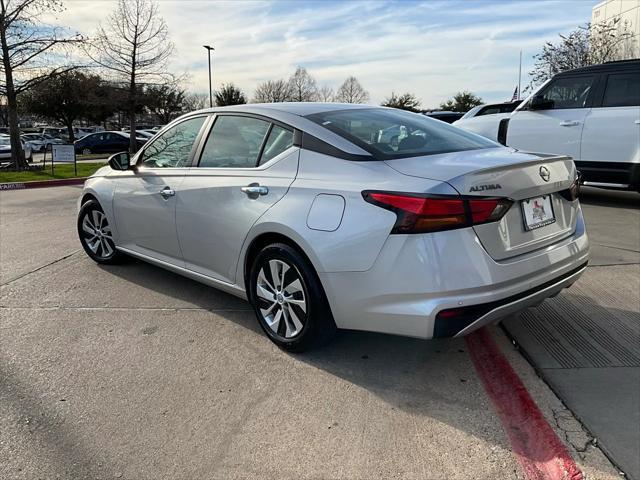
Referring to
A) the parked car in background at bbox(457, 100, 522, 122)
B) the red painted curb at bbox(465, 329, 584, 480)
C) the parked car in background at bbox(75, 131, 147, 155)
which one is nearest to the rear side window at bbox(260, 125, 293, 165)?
the red painted curb at bbox(465, 329, 584, 480)

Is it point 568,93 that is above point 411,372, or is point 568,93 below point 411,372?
above

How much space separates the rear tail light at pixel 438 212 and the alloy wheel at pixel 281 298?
0.82 m

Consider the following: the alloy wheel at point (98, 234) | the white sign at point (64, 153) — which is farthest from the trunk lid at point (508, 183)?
the white sign at point (64, 153)

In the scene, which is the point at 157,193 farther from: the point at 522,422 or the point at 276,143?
the point at 522,422

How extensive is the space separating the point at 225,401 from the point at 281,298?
2.45ft

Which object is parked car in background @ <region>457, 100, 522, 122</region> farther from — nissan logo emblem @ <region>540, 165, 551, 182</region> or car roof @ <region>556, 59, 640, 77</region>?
nissan logo emblem @ <region>540, 165, 551, 182</region>

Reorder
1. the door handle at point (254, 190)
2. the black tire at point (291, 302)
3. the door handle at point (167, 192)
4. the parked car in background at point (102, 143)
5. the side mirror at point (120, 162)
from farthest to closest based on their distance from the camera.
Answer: the parked car in background at point (102, 143) < the side mirror at point (120, 162) < the door handle at point (167, 192) < the door handle at point (254, 190) < the black tire at point (291, 302)

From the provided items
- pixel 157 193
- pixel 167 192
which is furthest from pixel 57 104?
pixel 167 192

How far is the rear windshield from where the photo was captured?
321 cm

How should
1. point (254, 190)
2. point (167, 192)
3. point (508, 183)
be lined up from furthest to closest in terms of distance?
point (167, 192), point (254, 190), point (508, 183)

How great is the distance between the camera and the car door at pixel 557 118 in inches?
309

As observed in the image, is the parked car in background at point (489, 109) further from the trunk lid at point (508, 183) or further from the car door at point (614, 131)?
the trunk lid at point (508, 183)

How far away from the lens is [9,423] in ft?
9.01

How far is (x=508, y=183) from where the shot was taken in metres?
2.78
